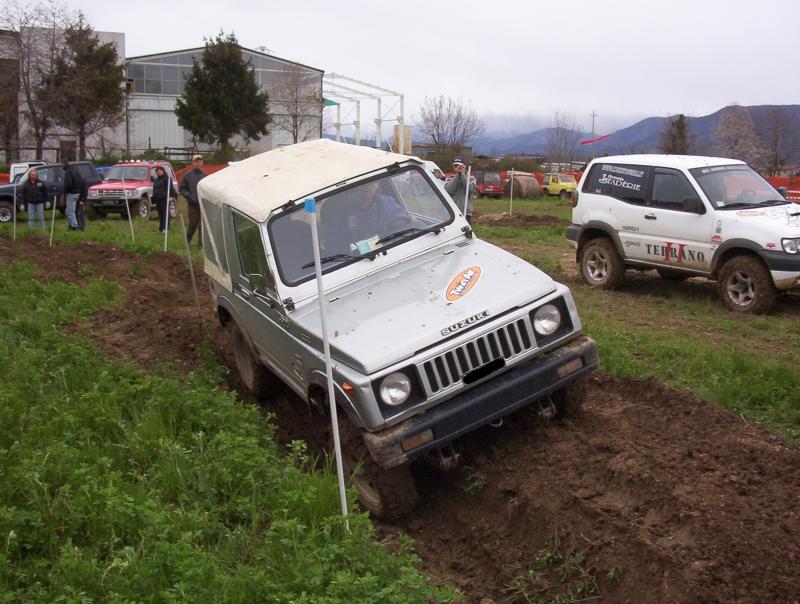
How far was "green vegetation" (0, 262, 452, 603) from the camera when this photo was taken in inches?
155

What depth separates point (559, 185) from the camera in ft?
124

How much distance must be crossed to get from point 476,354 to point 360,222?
1713 mm

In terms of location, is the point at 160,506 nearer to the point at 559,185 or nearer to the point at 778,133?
the point at 559,185

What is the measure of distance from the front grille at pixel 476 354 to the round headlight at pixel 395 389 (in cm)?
11

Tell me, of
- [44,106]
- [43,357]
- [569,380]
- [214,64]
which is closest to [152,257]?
[43,357]

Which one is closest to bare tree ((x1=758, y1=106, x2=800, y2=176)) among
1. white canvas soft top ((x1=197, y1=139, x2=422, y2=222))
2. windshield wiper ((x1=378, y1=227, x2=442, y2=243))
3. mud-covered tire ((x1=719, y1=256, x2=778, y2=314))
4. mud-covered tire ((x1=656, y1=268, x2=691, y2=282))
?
mud-covered tire ((x1=656, y1=268, x2=691, y2=282))

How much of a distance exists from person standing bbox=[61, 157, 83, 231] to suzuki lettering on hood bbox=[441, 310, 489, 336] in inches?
657

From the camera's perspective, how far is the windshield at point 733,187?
10680mm

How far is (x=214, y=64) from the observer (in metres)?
49.5

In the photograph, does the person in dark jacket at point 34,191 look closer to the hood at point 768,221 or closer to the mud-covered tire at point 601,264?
the mud-covered tire at point 601,264

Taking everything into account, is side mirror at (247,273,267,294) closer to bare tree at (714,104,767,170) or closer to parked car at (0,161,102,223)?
parked car at (0,161,102,223)

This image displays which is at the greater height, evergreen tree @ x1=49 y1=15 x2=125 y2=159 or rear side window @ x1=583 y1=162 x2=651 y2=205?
evergreen tree @ x1=49 y1=15 x2=125 y2=159

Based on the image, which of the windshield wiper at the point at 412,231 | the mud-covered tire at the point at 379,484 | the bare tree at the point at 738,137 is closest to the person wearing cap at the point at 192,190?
the windshield wiper at the point at 412,231

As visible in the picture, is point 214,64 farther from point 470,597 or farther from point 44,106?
point 470,597
